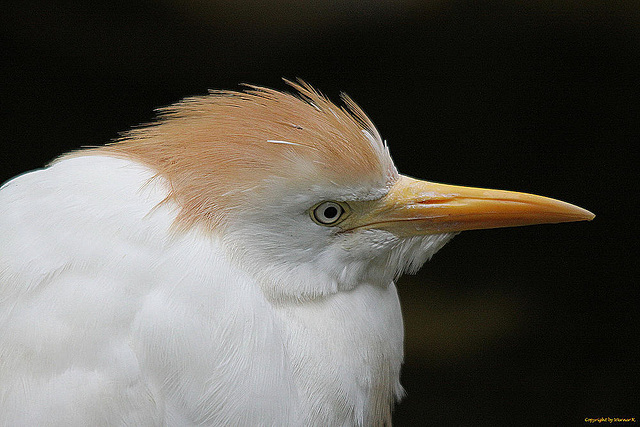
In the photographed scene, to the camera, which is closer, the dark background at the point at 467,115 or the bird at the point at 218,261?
the bird at the point at 218,261

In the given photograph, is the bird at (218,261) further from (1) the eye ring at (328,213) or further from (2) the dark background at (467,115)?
(2) the dark background at (467,115)

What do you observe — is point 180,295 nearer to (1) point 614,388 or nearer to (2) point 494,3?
(2) point 494,3

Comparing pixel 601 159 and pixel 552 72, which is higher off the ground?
pixel 552 72

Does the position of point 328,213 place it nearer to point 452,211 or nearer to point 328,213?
point 328,213

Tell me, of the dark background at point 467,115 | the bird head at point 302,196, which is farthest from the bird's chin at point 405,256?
the dark background at point 467,115

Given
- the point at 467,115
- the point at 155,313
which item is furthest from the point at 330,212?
the point at 467,115

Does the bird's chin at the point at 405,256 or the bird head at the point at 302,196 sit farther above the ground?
the bird head at the point at 302,196

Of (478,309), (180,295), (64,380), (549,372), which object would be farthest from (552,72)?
(64,380)
